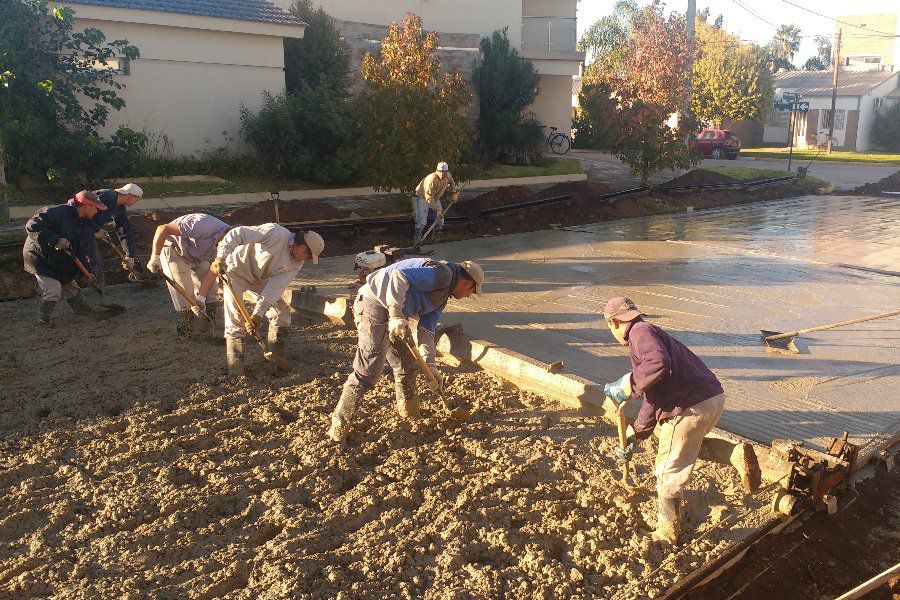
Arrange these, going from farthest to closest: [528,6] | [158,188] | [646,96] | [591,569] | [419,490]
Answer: [528,6] < [646,96] < [158,188] < [419,490] < [591,569]

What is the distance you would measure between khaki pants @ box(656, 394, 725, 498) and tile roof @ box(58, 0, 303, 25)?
47.2 feet

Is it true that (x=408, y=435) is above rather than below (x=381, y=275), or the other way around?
below

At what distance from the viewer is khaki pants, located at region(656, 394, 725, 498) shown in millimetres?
4023

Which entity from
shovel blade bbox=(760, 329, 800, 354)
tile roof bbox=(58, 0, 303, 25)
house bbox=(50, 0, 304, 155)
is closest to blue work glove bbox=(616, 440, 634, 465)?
shovel blade bbox=(760, 329, 800, 354)

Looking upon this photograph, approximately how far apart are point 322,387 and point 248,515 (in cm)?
199

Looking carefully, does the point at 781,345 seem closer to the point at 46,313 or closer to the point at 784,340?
the point at 784,340

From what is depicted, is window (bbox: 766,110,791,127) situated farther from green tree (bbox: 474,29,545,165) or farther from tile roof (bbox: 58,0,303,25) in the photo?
tile roof (bbox: 58,0,303,25)

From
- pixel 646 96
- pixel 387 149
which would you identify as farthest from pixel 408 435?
pixel 646 96

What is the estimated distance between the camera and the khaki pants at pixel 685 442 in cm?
402

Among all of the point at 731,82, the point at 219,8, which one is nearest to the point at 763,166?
the point at 731,82

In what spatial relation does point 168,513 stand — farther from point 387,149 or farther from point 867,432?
point 387,149

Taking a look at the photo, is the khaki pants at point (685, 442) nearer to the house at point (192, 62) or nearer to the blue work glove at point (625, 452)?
the blue work glove at point (625, 452)

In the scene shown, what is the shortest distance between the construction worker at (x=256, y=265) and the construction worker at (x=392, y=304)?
1.22 metres

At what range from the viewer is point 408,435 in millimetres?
5383
